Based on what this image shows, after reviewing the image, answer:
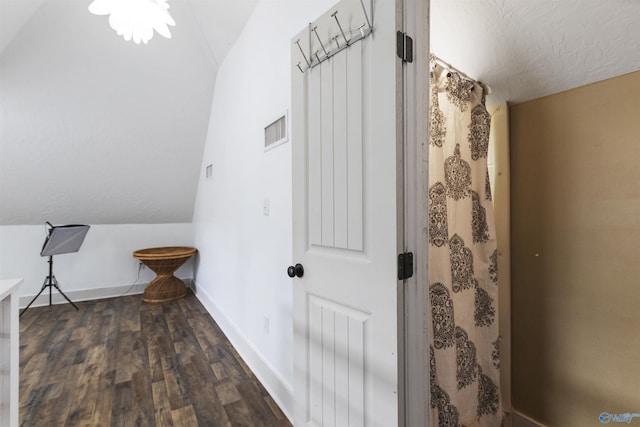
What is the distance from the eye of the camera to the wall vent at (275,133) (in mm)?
1756

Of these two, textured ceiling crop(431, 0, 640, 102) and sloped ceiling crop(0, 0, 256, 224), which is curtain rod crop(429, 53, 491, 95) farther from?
sloped ceiling crop(0, 0, 256, 224)

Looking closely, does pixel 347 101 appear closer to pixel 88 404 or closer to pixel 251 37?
pixel 251 37

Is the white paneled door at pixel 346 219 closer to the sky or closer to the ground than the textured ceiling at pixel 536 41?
closer to the ground

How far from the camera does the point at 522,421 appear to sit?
1.61 meters

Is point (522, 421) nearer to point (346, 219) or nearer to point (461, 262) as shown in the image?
point (461, 262)

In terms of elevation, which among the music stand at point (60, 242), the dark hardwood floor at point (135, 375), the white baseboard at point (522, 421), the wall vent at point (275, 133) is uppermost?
the wall vent at point (275, 133)

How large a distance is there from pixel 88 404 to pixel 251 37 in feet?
8.94

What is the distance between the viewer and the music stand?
3270 mm

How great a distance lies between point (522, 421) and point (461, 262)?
39.6 inches

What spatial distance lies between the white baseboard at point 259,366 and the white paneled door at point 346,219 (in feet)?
1.01

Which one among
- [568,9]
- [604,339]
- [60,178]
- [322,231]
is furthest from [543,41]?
[60,178]

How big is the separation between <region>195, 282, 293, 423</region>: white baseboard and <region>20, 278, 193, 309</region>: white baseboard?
187 cm

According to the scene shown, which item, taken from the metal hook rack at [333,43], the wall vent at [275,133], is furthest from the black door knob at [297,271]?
the metal hook rack at [333,43]

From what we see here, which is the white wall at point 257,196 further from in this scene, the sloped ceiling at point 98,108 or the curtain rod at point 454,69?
the curtain rod at point 454,69
